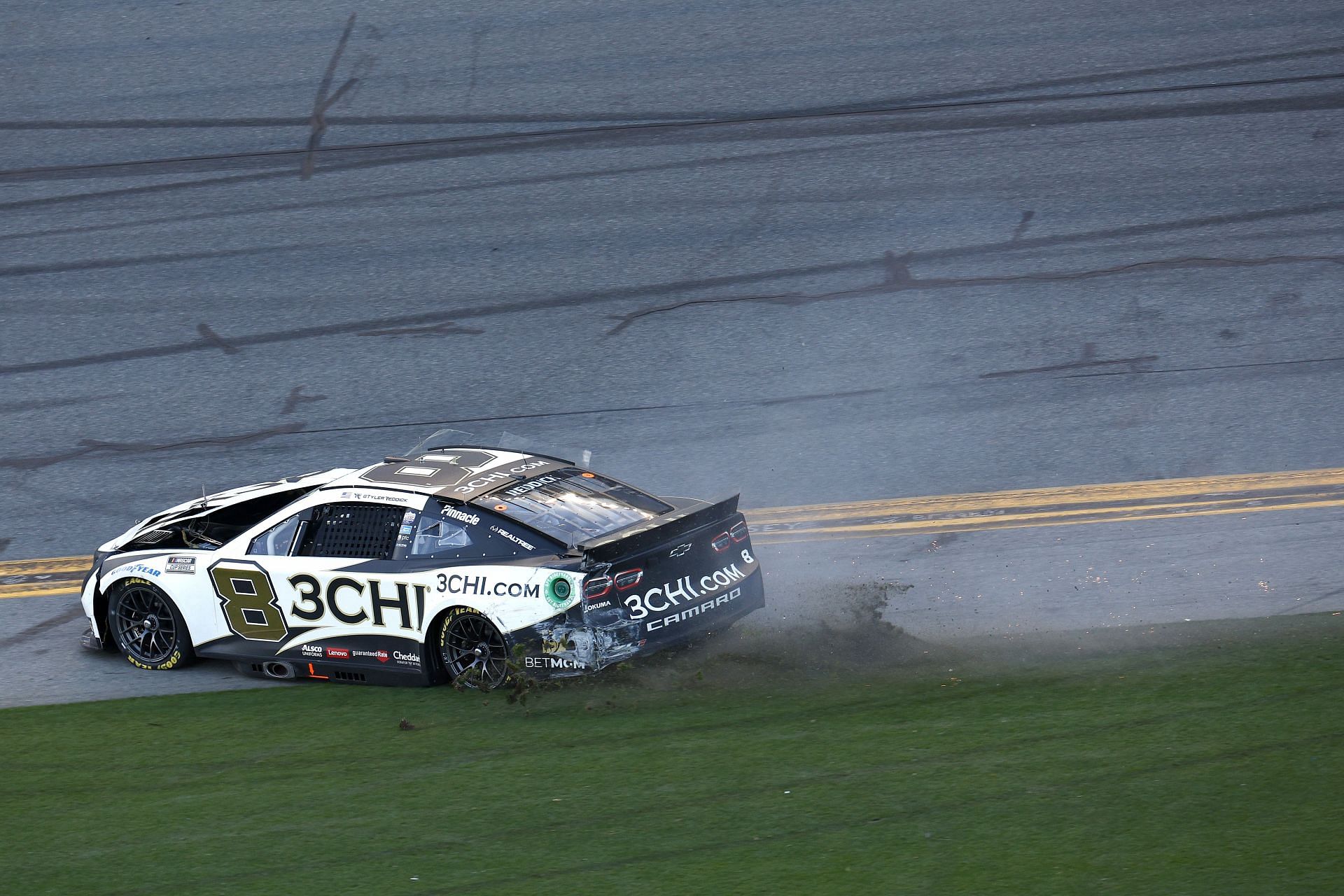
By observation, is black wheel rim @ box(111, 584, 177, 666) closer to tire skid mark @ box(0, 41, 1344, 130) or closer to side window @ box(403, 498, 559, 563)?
side window @ box(403, 498, 559, 563)

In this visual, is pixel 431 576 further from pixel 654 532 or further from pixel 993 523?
pixel 993 523

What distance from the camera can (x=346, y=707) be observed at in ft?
27.1

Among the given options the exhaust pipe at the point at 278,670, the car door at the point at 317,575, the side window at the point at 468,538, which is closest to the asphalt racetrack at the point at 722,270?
the exhaust pipe at the point at 278,670

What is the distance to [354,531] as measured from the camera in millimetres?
8734

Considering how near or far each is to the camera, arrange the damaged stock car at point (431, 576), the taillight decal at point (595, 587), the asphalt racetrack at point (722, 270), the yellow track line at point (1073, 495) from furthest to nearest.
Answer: the asphalt racetrack at point (722, 270)
the yellow track line at point (1073, 495)
the damaged stock car at point (431, 576)
the taillight decal at point (595, 587)

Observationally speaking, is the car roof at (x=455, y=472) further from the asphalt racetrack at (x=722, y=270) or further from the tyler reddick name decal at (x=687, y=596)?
the asphalt racetrack at (x=722, y=270)

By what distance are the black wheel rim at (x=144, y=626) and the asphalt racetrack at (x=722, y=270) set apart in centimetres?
16

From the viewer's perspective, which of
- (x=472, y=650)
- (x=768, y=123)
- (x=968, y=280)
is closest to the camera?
(x=472, y=650)

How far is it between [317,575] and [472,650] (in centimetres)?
107

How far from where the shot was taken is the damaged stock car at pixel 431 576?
26.7ft

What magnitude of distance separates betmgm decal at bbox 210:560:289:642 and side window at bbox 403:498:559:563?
946 millimetres

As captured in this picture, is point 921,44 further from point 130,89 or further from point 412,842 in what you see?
point 412,842

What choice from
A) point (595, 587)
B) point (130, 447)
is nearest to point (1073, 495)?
point (595, 587)

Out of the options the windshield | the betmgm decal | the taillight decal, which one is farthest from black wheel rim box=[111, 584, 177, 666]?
the taillight decal
